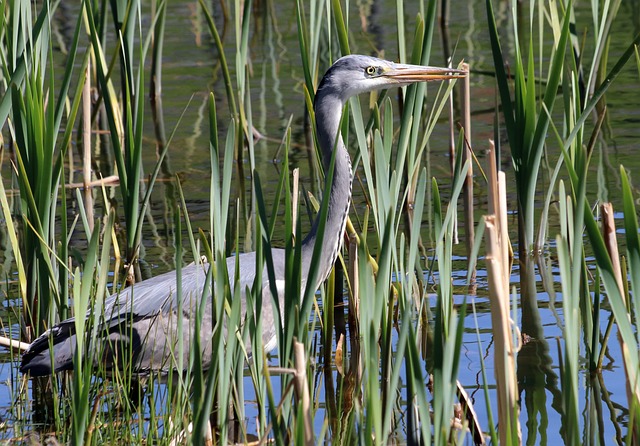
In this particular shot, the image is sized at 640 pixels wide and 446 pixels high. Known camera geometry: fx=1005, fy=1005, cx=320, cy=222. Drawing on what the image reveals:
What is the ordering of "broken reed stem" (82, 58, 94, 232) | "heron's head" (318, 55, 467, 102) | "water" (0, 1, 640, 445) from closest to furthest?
"water" (0, 1, 640, 445) → "heron's head" (318, 55, 467, 102) → "broken reed stem" (82, 58, 94, 232)

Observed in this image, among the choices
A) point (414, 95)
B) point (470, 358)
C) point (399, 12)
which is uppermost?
point (399, 12)

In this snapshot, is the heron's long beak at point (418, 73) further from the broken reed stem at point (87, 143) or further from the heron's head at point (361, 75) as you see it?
the broken reed stem at point (87, 143)

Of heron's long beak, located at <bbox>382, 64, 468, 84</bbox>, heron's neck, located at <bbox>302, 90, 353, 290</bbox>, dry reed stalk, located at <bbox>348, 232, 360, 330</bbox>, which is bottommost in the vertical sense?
dry reed stalk, located at <bbox>348, 232, 360, 330</bbox>

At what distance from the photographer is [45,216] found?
3.55 meters

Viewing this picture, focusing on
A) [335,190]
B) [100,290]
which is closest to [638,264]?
[100,290]

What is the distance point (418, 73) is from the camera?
394 centimetres

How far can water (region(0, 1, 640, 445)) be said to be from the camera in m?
3.70

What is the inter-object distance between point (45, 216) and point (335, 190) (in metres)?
1.11

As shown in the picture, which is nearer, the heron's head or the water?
the water

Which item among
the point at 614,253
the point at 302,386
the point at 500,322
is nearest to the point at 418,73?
the point at 614,253

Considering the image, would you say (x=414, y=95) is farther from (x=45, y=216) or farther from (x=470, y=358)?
(x=45, y=216)

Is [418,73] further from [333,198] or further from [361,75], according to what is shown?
[333,198]

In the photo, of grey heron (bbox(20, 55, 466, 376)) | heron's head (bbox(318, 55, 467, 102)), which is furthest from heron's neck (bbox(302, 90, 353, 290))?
heron's head (bbox(318, 55, 467, 102))

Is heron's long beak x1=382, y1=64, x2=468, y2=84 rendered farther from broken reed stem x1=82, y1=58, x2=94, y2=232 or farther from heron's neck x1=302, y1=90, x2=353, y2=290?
broken reed stem x1=82, y1=58, x2=94, y2=232
